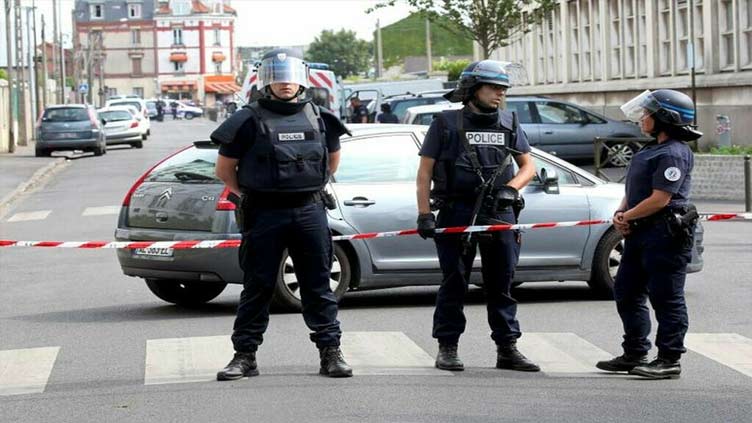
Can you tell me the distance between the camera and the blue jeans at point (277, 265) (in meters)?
8.86

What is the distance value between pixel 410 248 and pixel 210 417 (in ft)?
15.4

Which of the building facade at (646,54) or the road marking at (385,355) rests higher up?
the building facade at (646,54)

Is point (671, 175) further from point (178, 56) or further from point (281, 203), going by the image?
point (178, 56)

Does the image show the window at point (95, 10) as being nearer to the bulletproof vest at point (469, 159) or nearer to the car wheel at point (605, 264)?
the car wheel at point (605, 264)

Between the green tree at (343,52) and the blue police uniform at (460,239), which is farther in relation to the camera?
the green tree at (343,52)

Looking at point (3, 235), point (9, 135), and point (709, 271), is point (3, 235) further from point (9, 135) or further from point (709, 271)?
point (9, 135)

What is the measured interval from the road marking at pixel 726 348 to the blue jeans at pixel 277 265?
7.62 feet

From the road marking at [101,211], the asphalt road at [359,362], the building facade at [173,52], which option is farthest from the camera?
the building facade at [173,52]

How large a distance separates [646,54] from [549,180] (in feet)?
100

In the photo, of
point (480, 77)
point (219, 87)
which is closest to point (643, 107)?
point (480, 77)

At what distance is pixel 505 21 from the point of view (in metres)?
40.8

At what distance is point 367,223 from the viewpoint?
12211mm

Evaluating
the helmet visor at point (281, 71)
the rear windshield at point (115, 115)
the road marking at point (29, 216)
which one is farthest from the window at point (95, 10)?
the helmet visor at point (281, 71)

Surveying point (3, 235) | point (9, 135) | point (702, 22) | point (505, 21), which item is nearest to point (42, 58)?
point (9, 135)
